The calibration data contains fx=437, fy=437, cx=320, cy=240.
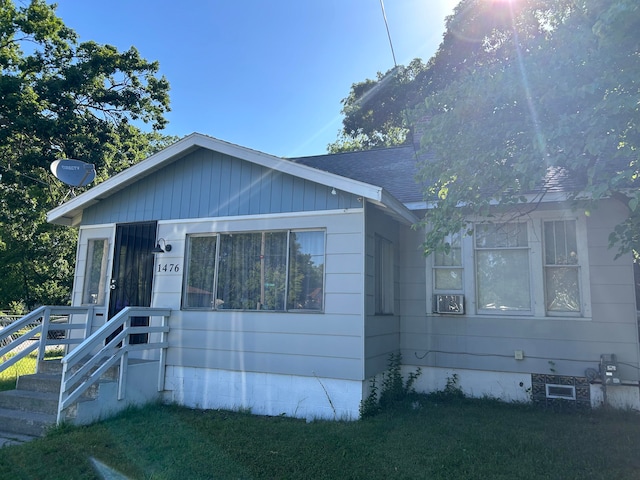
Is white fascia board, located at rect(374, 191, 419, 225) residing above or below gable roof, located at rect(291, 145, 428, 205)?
below

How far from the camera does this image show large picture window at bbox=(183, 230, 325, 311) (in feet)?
19.9

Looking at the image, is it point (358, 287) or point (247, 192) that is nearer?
point (358, 287)

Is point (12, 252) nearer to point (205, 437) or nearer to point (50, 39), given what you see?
point (50, 39)

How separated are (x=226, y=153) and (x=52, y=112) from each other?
38.2 feet

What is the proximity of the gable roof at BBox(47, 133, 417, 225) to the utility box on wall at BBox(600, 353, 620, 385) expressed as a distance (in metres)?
3.29

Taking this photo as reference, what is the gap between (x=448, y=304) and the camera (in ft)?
23.1

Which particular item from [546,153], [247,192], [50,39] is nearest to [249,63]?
[247,192]

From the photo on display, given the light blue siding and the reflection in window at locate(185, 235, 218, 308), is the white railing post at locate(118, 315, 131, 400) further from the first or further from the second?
the light blue siding

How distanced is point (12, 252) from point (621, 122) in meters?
21.5

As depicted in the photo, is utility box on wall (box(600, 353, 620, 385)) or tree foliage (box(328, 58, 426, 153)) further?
tree foliage (box(328, 58, 426, 153))

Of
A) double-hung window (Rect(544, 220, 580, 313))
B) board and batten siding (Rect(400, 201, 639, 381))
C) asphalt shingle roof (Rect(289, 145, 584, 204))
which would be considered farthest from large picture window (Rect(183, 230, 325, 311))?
double-hung window (Rect(544, 220, 580, 313))

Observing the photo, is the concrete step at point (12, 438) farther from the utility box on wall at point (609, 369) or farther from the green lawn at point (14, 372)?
the utility box on wall at point (609, 369)

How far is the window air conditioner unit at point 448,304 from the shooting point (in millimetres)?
6941

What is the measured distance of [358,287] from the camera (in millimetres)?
5695
